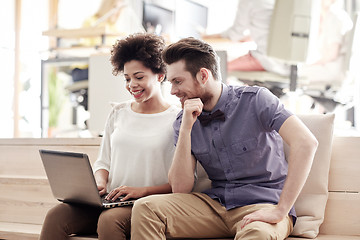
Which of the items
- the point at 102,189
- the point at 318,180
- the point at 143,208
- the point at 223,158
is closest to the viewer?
the point at 143,208

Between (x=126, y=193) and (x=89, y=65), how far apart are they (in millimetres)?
1098

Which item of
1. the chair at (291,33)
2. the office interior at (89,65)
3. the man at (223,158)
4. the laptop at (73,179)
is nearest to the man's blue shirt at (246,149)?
the man at (223,158)

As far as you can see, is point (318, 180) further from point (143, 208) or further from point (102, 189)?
point (102, 189)

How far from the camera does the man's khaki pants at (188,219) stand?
1.53 metres

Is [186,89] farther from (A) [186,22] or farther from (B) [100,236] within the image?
(A) [186,22]

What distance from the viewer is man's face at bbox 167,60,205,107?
1.69 metres

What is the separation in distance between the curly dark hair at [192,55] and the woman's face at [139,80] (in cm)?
20

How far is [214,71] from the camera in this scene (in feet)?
5.67

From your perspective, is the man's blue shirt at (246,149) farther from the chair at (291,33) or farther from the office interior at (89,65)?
the chair at (291,33)

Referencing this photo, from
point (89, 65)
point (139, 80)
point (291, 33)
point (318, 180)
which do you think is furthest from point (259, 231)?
point (291, 33)

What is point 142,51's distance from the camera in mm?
1898

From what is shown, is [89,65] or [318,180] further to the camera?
[89,65]

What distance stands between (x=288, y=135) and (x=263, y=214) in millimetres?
251

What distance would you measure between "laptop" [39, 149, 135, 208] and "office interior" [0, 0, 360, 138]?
0.79 m
